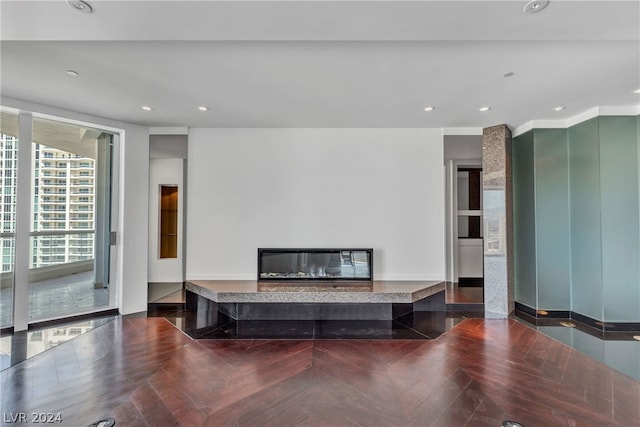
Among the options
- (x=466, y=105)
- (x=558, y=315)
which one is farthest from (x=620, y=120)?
(x=558, y=315)

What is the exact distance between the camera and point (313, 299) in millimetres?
3758

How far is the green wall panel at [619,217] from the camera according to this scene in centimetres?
366

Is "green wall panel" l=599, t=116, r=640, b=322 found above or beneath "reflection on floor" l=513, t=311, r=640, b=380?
above

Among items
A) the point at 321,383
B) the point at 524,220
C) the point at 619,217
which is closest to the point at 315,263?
the point at 321,383

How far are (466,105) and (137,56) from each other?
3469 millimetres

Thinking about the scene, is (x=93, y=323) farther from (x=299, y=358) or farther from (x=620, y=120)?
(x=620, y=120)

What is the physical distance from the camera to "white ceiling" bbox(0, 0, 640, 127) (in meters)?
1.81

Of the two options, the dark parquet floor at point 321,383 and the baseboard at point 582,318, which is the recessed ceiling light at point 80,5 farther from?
the baseboard at point 582,318

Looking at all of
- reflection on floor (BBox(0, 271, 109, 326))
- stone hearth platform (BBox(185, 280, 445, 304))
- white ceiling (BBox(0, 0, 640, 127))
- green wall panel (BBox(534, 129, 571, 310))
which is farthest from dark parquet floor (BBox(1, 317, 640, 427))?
white ceiling (BBox(0, 0, 640, 127))

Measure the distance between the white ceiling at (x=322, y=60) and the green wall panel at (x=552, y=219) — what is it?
1.32ft

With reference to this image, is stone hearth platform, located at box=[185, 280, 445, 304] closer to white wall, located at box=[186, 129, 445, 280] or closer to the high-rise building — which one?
→ white wall, located at box=[186, 129, 445, 280]

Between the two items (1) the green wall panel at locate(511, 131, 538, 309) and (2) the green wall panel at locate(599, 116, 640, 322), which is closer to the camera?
(2) the green wall panel at locate(599, 116, 640, 322)

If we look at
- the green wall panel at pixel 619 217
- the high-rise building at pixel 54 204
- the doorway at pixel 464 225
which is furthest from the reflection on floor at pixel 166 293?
the green wall panel at pixel 619 217

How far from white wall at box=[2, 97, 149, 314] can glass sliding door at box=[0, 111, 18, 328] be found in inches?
37.3
